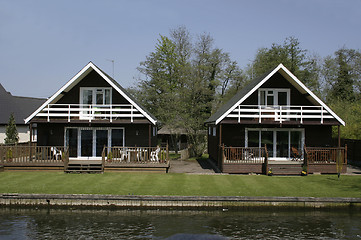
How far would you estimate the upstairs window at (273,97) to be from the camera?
2375 centimetres

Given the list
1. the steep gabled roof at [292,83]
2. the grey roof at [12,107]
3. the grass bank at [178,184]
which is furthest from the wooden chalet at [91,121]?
the grey roof at [12,107]

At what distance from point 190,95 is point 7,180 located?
803 inches

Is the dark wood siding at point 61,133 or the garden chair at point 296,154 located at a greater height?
the dark wood siding at point 61,133

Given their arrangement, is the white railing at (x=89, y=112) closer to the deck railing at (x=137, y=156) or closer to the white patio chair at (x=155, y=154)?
the deck railing at (x=137, y=156)

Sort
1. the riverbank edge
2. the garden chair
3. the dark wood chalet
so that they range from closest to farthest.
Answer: the riverbank edge
the dark wood chalet
the garden chair

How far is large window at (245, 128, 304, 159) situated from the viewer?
23484 millimetres

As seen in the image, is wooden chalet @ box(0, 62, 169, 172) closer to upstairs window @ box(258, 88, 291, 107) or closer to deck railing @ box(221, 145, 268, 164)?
deck railing @ box(221, 145, 268, 164)

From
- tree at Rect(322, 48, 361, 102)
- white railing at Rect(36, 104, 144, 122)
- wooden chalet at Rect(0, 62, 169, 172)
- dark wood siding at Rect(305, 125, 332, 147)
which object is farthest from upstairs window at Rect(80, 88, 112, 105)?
tree at Rect(322, 48, 361, 102)

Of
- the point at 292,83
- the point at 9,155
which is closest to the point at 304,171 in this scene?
the point at 292,83

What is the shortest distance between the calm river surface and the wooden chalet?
8384 millimetres

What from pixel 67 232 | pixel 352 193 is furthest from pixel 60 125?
pixel 352 193

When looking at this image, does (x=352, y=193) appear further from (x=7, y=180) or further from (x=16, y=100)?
(x=16, y=100)

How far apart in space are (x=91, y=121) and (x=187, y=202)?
10741 millimetres

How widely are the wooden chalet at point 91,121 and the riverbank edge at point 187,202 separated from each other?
747 cm
